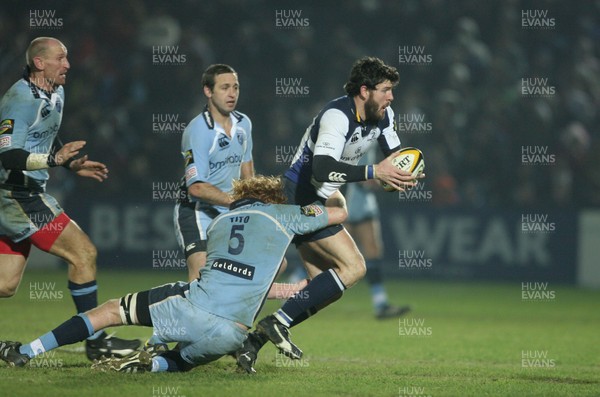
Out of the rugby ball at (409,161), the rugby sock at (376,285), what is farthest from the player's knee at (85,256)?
the rugby sock at (376,285)

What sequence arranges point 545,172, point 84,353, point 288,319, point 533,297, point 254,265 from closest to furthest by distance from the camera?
point 254,265, point 288,319, point 84,353, point 533,297, point 545,172

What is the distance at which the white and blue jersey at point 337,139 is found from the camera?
7191 millimetres

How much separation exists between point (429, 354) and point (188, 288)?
9.74ft

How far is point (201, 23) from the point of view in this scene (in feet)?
62.4

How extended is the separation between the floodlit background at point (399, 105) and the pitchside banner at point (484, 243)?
24mm

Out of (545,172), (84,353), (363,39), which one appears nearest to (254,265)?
(84,353)

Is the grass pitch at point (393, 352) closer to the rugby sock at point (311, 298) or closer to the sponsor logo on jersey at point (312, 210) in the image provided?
the rugby sock at point (311, 298)

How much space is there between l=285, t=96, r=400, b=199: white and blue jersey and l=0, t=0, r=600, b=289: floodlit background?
8.44 meters

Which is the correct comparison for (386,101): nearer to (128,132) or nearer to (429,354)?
(429,354)

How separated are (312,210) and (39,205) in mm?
2357

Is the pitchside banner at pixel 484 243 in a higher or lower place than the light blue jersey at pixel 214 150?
lower

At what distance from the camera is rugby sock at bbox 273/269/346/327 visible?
7.23 metres

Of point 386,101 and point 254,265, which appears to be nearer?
point 254,265

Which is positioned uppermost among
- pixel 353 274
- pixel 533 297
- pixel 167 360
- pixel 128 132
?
pixel 128 132
